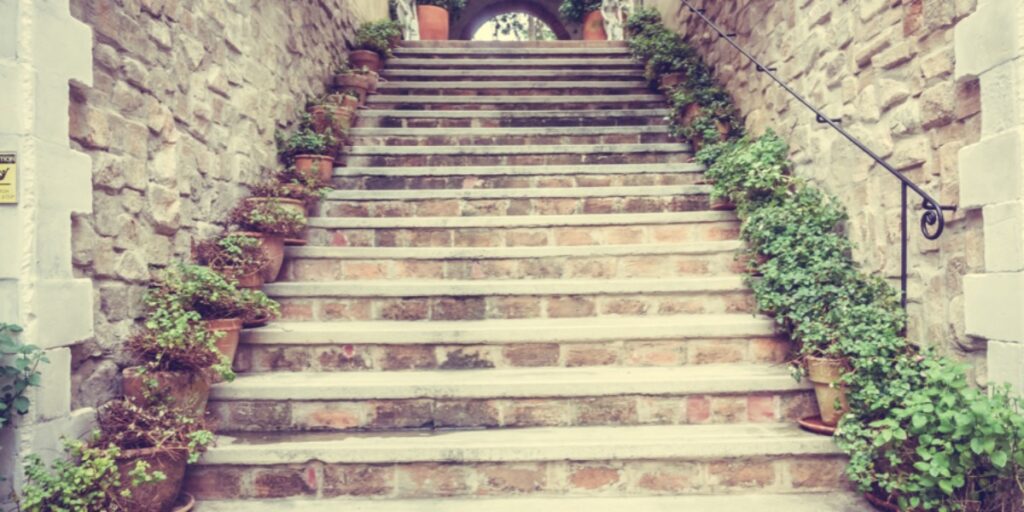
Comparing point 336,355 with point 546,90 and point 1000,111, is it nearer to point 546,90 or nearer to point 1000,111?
point 1000,111

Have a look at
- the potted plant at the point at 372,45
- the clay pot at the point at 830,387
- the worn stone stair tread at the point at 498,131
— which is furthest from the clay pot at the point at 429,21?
the clay pot at the point at 830,387

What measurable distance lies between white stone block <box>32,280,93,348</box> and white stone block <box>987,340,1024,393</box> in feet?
10.4

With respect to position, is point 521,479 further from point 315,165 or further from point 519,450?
point 315,165

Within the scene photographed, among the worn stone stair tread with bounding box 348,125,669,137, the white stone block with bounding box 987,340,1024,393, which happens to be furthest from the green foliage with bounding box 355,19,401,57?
the white stone block with bounding box 987,340,1024,393

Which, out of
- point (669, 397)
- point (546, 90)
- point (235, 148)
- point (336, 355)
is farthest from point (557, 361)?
point (546, 90)

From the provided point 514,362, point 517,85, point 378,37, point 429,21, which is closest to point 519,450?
point 514,362

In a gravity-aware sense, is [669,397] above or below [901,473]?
above

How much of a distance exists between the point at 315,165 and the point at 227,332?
170cm

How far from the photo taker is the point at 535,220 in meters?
3.89

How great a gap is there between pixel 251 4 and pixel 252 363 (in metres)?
2.26

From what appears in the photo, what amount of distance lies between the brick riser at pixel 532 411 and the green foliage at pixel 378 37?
4.52 m

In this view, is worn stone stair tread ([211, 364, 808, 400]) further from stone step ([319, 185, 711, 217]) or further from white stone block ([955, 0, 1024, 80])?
stone step ([319, 185, 711, 217])

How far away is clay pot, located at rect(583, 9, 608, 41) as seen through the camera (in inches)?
407

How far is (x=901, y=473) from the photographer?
2.20 meters
